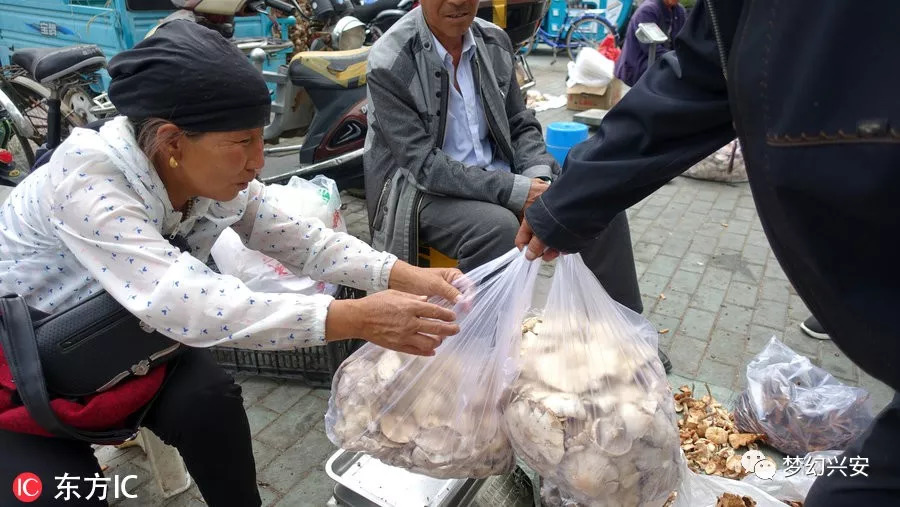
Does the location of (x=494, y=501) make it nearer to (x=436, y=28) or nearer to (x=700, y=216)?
(x=436, y=28)

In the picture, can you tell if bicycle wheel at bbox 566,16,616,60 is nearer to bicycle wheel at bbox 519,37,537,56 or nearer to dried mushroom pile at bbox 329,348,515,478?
bicycle wheel at bbox 519,37,537,56

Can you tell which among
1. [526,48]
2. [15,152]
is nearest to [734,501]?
[15,152]

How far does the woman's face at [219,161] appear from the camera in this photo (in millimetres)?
1279

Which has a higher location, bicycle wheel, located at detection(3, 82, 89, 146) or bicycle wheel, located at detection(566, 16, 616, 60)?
bicycle wheel, located at detection(3, 82, 89, 146)

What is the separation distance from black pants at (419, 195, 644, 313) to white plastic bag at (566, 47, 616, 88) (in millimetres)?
4242

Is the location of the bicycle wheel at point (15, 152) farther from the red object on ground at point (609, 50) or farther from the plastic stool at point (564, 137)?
the red object on ground at point (609, 50)

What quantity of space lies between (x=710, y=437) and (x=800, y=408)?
30 cm

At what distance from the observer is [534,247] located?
4.74ft

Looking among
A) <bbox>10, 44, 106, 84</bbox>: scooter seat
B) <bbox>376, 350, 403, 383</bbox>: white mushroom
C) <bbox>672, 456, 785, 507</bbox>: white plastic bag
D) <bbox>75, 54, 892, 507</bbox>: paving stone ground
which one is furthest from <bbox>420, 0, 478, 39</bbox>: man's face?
<bbox>10, 44, 106, 84</bbox>: scooter seat

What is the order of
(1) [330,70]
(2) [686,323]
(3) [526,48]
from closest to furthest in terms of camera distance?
(2) [686,323]
(1) [330,70]
(3) [526,48]

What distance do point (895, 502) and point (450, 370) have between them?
854 millimetres

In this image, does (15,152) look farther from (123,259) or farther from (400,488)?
(400,488)

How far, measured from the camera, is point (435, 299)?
154 cm

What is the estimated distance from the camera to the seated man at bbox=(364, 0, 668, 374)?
2.08m
